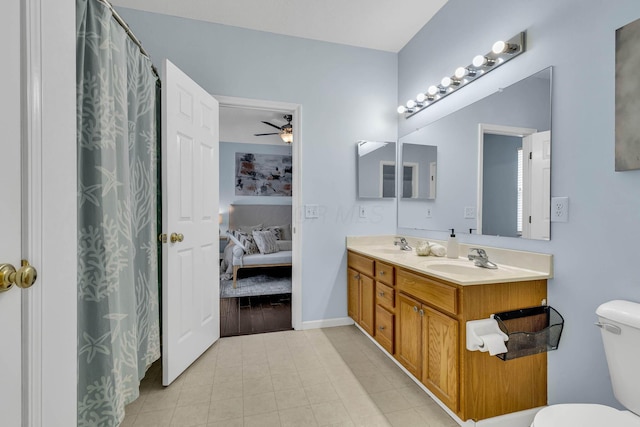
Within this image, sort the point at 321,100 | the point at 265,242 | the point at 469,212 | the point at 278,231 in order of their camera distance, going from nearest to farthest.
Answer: the point at 469,212 < the point at 321,100 < the point at 265,242 < the point at 278,231

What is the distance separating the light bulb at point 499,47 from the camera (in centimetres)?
174

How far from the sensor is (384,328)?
7.14 feet

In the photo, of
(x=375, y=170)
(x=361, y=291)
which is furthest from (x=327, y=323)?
(x=375, y=170)

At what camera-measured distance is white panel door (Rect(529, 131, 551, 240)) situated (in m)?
1.56

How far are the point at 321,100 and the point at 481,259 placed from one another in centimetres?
197

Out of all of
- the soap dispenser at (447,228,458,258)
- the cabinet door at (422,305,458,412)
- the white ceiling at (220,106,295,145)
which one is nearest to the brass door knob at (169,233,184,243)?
the cabinet door at (422,305,458,412)

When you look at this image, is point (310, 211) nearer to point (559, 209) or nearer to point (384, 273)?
point (384, 273)

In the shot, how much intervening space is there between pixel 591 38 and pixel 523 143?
0.54 m

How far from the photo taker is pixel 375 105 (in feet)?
9.73

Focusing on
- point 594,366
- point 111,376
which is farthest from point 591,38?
point 111,376

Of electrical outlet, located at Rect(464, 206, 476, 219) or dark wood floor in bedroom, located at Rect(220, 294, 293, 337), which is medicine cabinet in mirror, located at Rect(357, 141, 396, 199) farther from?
dark wood floor in bedroom, located at Rect(220, 294, 293, 337)

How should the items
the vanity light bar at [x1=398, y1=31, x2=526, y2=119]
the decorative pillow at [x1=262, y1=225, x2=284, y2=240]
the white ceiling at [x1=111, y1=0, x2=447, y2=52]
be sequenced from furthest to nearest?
the decorative pillow at [x1=262, y1=225, x2=284, y2=240], the white ceiling at [x1=111, y1=0, x2=447, y2=52], the vanity light bar at [x1=398, y1=31, x2=526, y2=119]
